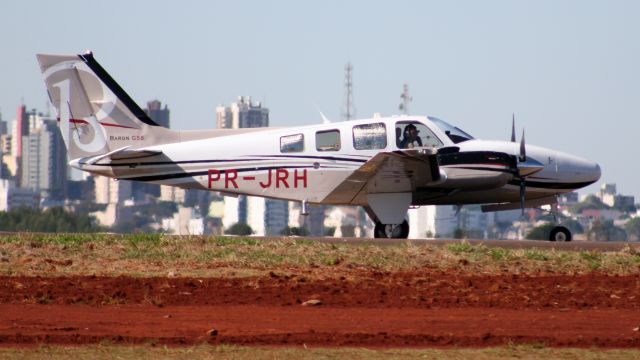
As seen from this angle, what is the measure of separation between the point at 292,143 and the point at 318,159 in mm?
683

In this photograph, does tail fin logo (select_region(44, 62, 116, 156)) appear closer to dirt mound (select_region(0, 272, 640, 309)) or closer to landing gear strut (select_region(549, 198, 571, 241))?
dirt mound (select_region(0, 272, 640, 309))

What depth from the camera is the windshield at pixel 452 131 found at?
27.8 meters

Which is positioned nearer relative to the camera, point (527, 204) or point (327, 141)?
point (327, 141)

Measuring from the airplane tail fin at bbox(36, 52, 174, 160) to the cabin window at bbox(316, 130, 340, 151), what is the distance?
3455 mm

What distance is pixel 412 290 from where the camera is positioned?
18.2 meters

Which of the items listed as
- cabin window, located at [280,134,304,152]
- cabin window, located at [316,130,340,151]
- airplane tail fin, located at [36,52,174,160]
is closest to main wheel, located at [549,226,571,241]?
cabin window, located at [316,130,340,151]

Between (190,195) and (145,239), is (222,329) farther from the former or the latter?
(190,195)

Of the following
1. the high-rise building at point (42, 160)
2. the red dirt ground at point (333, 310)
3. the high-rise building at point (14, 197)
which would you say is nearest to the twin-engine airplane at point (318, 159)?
the red dirt ground at point (333, 310)

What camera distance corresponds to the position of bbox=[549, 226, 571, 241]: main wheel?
28656 mm

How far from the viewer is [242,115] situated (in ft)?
439

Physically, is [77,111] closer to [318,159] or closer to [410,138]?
[318,159]

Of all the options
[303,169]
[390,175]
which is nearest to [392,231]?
[390,175]

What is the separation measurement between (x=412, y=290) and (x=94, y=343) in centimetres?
532

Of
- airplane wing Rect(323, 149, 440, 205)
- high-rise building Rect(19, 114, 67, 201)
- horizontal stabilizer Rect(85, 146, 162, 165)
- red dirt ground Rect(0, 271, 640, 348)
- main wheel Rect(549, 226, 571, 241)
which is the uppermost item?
high-rise building Rect(19, 114, 67, 201)
